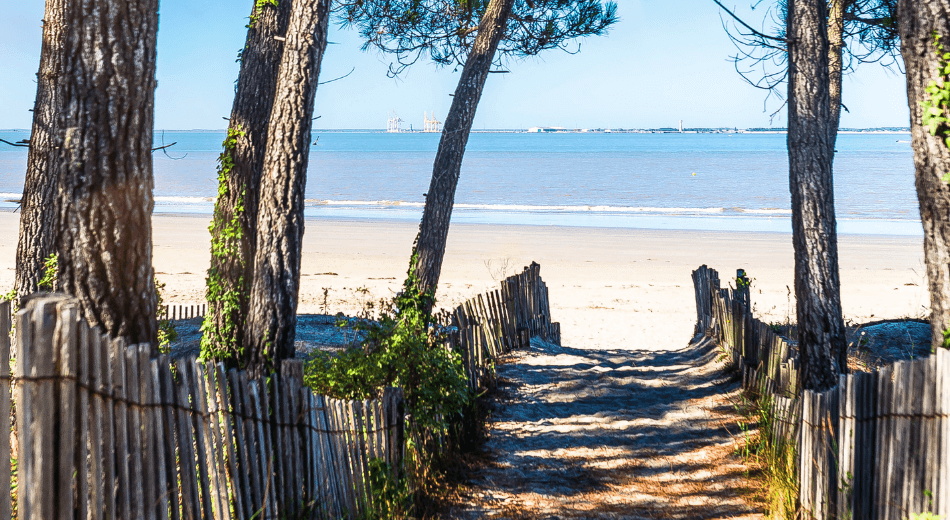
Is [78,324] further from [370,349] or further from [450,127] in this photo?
[450,127]

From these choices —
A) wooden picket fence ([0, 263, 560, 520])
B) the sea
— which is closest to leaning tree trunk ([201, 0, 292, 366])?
wooden picket fence ([0, 263, 560, 520])

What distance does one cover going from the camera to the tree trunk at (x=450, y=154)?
6.03m

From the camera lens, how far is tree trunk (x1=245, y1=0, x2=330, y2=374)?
402 centimetres

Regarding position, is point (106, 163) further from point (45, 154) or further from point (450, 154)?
point (450, 154)

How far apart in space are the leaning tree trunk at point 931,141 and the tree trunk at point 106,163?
3286 mm

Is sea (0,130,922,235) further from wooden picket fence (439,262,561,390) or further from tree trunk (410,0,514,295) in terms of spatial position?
tree trunk (410,0,514,295)

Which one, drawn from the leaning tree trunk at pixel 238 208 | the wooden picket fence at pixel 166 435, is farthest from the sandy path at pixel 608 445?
the leaning tree trunk at pixel 238 208

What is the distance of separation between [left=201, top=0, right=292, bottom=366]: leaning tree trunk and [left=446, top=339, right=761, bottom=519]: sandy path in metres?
1.96

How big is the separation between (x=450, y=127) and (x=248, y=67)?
1.93 meters

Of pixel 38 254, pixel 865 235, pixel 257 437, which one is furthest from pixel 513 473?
pixel 865 235

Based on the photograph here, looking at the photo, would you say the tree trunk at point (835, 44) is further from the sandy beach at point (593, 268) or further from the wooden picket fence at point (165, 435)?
the wooden picket fence at point (165, 435)

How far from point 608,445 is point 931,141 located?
2.85m

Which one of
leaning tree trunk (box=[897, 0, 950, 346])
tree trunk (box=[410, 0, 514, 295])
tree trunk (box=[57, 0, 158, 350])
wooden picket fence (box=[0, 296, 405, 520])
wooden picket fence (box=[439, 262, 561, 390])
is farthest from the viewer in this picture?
tree trunk (box=[410, 0, 514, 295])

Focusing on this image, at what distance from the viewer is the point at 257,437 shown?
2.82m
